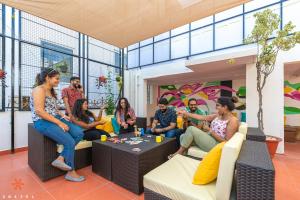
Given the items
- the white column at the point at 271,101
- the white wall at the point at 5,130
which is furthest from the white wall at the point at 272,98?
the white wall at the point at 5,130

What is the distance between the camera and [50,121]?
1.94 metres

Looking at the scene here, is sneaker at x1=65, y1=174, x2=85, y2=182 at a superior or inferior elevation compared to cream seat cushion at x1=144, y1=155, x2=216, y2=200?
inferior

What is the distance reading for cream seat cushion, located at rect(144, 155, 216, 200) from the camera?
1124 millimetres

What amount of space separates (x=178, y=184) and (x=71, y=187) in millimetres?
1440

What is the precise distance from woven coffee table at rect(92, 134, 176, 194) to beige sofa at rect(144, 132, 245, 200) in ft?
1.09

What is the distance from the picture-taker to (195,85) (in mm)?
6258

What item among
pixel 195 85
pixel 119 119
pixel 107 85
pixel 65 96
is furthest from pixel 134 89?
pixel 65 96

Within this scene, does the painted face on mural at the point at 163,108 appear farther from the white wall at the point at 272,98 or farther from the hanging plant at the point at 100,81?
the hanging plant at the point at 100,81

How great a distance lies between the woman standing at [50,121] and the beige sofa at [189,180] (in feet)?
4.03

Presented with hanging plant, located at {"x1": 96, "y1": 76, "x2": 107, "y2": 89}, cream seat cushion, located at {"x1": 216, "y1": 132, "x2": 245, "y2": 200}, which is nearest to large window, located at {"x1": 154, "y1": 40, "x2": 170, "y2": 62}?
hanging plant, located at {"x1": 96, "y1": 76, "x2": 107, "y2": 89}

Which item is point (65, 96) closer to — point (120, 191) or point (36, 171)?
point (36, 171)

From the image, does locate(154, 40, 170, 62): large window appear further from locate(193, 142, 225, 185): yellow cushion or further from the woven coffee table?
locate(193, 142, 225, 185): yellow cushion

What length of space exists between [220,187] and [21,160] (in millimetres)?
3351

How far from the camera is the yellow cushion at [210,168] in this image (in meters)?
1.17
